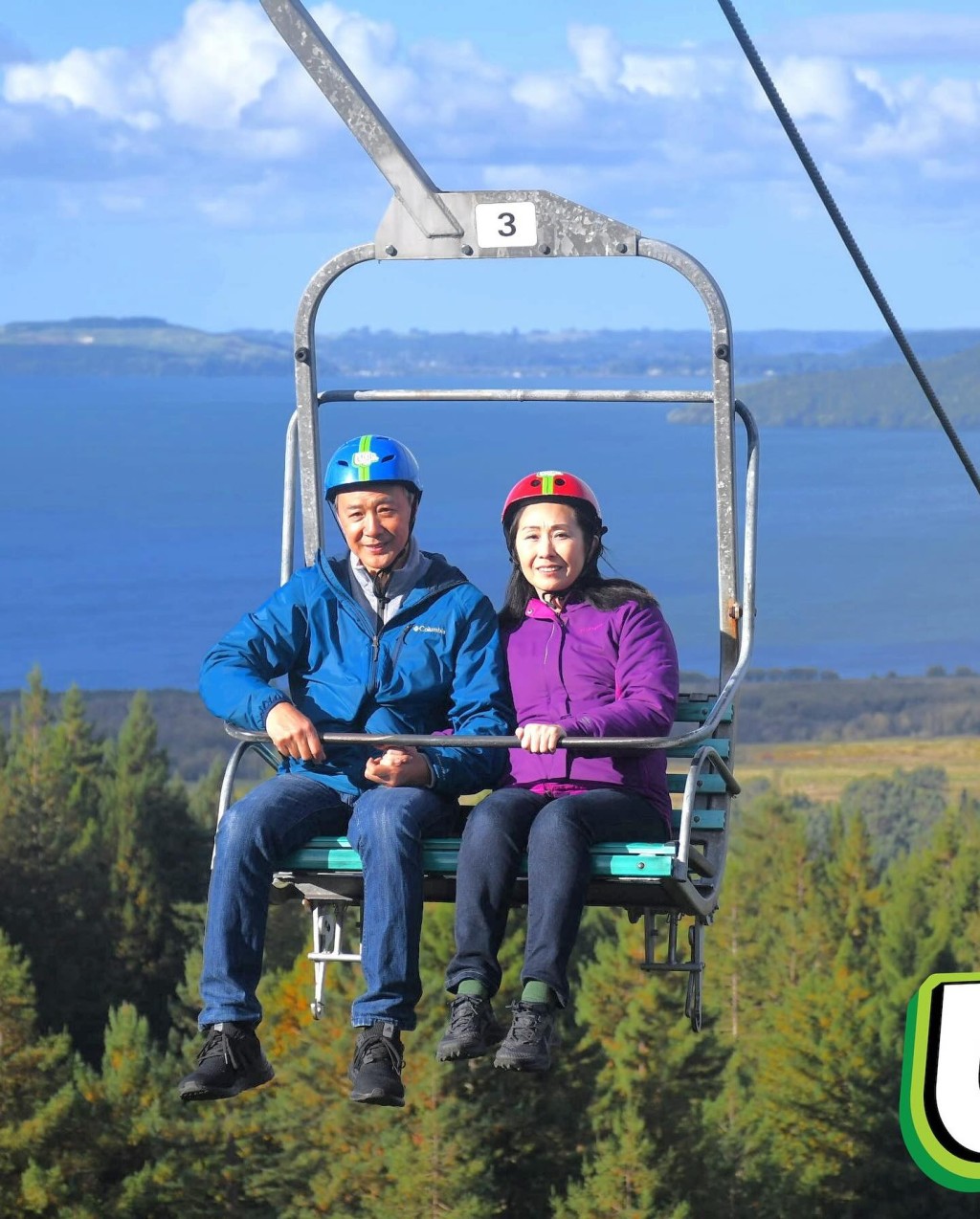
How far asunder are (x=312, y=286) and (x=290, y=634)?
1.33 metres

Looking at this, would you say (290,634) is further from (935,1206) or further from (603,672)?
(935,1206)

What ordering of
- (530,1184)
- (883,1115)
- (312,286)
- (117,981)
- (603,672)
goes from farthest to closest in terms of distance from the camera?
(117,981), (883,1115), (530,1184), (312,286), (603,672)

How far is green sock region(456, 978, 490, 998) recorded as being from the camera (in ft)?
24.3

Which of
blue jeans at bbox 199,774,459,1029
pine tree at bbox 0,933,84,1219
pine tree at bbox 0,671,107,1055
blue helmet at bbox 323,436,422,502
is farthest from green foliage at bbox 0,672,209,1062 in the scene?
blue jeans at bbox 199,774,459,1029

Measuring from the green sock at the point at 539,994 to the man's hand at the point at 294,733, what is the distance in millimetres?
1007

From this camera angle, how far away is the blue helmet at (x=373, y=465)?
26.1 ft

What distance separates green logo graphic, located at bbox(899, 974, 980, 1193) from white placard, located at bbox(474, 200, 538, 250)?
10.2 feet

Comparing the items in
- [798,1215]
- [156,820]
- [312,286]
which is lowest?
[798,1215]

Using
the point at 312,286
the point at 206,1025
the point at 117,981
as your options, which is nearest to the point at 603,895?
the point at 206,1025

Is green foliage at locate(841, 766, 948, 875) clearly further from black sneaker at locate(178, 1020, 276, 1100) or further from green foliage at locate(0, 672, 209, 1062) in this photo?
black sneaker at locate(178, 1020, 276, 1100)

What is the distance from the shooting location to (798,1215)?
246ft

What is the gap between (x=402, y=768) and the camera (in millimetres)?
7801

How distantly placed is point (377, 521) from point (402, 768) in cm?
82

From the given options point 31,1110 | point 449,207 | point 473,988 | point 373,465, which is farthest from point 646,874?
point 31,1110
